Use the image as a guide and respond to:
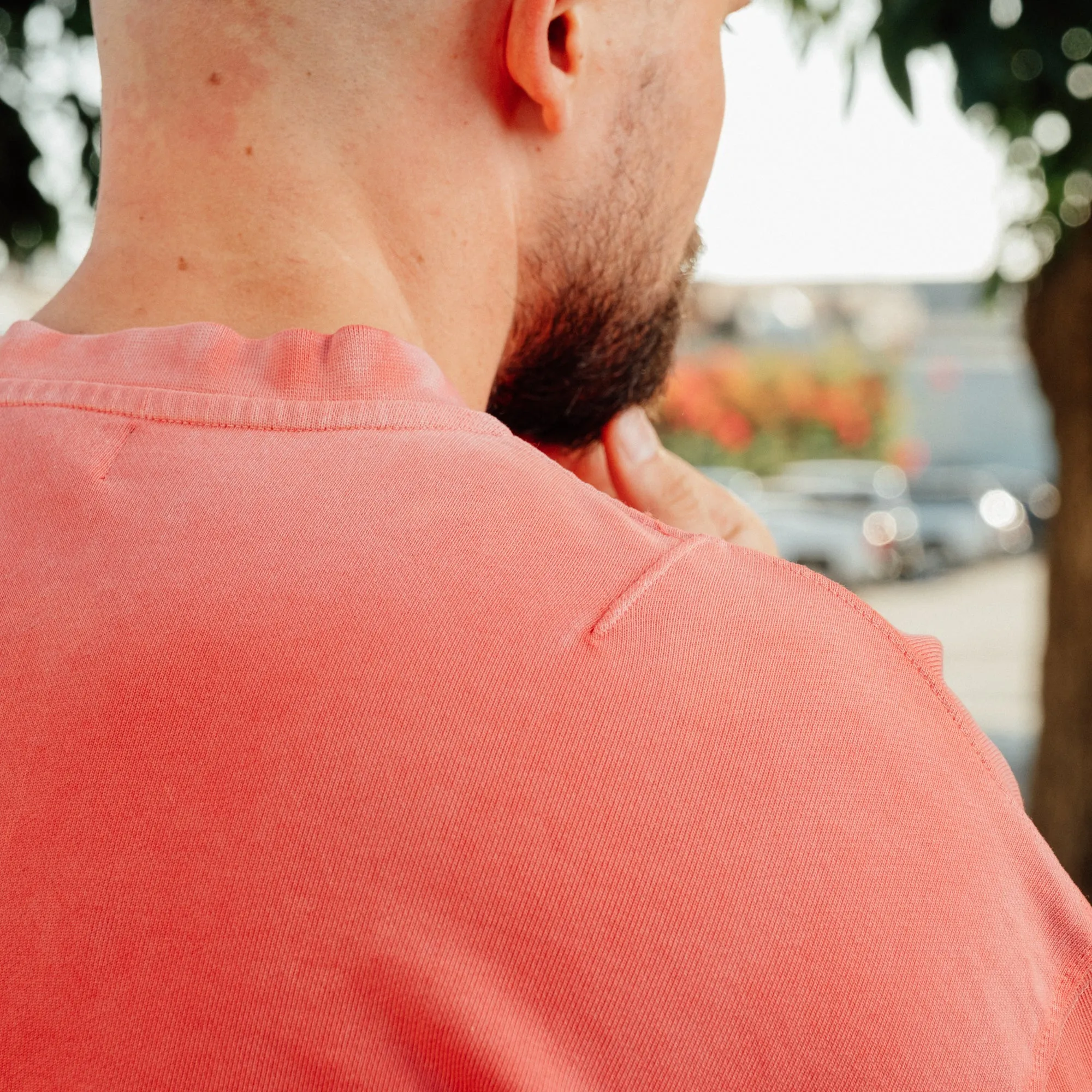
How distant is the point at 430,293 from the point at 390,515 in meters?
0.34

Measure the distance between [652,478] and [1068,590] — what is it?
3277 millimetres

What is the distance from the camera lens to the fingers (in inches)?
51.1

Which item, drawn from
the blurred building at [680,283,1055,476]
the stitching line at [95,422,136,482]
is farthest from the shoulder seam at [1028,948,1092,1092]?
the blurred building at [680,283,1055,476]

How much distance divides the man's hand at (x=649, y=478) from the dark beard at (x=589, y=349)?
0.02 meters

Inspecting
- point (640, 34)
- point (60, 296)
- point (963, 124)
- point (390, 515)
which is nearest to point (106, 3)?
point (60, 296)

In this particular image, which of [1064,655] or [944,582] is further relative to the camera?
[944,582]

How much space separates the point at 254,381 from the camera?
76 centimetres

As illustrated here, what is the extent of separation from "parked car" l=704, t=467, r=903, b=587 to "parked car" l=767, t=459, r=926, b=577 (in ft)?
0.07

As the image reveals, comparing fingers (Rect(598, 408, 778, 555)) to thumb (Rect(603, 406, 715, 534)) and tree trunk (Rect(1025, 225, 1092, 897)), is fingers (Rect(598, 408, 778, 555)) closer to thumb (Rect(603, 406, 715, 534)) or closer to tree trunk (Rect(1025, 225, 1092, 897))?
thumb (Rect(603, 406, 715, 534))

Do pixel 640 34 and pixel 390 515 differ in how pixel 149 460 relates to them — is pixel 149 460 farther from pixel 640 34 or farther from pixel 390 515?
pixel 640 34

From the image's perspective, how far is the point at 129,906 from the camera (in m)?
0.62

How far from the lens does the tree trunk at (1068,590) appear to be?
13.3ft

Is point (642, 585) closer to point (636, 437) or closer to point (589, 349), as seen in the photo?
point (589, 349)

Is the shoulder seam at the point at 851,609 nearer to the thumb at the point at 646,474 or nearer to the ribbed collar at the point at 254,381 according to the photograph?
the ribbed collar at the point at 254,381
